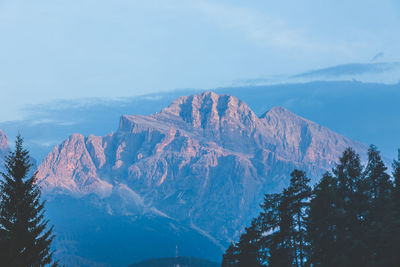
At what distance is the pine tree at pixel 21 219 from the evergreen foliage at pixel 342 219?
28046 millimetres

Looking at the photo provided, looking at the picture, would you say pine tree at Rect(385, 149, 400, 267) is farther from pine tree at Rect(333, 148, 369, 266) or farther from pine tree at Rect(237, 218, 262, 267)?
pine tree at Rect(237, 218, 262, 267)

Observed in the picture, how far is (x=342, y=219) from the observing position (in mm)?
59812

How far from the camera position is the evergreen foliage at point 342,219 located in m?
57.3

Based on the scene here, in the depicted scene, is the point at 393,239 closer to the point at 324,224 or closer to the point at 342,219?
the point at 342,219

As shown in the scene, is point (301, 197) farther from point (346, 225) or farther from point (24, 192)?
point (24, 192)

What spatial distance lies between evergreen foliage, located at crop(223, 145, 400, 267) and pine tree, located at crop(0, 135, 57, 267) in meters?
28.0

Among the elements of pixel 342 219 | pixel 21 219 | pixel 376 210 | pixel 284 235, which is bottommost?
pixel 21 219

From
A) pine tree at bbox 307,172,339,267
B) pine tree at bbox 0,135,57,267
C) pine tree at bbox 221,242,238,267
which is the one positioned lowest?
pine tree at bbox 0,135,57,267

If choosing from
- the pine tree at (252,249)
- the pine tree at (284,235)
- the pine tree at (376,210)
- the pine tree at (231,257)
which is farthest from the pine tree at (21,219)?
the pine tree at (231,257)

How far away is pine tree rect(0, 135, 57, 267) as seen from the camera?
153 ft

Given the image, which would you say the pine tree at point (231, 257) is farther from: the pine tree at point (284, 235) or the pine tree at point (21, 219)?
the pine tree at point (21, 219)

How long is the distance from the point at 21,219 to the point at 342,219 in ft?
104

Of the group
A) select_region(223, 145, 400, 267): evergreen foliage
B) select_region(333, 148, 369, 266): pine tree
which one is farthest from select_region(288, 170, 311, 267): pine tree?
select_region(333, 148, 369, 266): pine tree

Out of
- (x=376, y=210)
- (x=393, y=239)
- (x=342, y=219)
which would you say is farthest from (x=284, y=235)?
(x=393, y=239)
